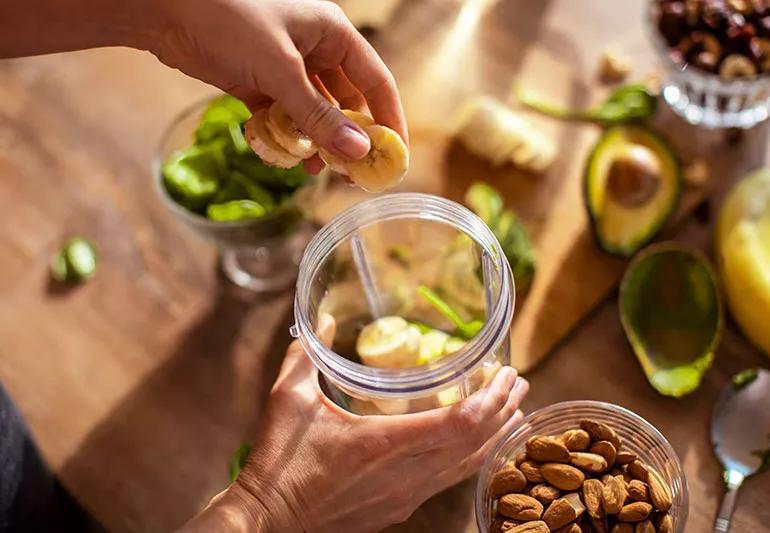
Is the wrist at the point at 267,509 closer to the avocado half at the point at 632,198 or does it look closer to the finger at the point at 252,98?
the finger at the point at 252,98

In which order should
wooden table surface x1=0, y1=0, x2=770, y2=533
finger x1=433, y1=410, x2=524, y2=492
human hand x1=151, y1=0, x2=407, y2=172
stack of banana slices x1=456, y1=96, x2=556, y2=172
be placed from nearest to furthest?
1. human hand x1=151, y1=0, x2=407, y2=172
2. finger x1=433, y1=410, x2=524, y2=492
3. wooden table surface x1=0, y1=0, x2=770, y2=533
4. stack of banana slices x1=456, y1=96, x2=556, y2=172

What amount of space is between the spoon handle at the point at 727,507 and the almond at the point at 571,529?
0.56ft

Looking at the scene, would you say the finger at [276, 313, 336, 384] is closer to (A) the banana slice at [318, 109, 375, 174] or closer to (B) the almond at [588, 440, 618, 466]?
(A) the banana slice at [318, 109, 375, 174]

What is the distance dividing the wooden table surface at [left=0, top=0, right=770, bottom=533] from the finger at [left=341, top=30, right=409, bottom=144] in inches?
10.8

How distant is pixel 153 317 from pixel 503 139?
0.46 m

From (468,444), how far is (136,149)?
2.12 feet

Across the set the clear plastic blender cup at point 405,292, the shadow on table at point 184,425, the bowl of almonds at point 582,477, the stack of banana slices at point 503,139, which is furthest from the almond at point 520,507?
the stack of banana slices at point 503,139

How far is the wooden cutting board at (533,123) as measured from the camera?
958 mm

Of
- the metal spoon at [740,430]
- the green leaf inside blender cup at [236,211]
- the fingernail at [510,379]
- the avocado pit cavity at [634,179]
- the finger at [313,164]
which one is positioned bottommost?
the metal spoon at [740,430]

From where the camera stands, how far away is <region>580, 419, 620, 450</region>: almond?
742 mm

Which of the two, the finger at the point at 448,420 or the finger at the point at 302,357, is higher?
the finger at the point at 448,420

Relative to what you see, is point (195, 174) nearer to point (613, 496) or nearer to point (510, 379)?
point (510, 379)

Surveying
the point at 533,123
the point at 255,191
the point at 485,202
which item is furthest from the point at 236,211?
the point at 533,123

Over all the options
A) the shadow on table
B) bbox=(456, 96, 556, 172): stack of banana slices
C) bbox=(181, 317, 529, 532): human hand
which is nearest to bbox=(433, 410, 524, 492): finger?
bbox=(181, 317, 529, 532): human hand
